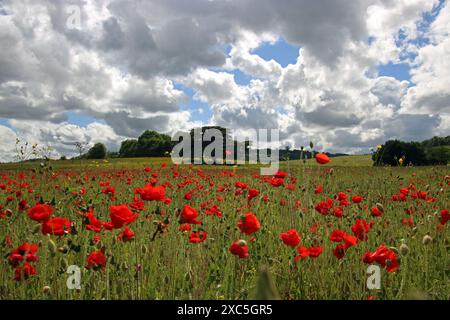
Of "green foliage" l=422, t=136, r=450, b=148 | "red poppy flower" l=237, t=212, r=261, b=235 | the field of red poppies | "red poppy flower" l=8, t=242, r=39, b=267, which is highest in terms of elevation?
"green foliage" l=422, t=136, r=450, b=148

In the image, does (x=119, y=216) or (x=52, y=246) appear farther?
(x=52, y=246)

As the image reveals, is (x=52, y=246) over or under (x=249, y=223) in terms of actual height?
under

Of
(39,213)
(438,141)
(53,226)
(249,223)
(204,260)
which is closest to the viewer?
(39,213)

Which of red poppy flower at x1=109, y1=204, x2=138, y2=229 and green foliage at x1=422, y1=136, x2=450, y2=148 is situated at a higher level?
green foliage at x1=422, y1=136, x2=450, y2=148

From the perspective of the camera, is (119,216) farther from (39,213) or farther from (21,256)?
(21,256)

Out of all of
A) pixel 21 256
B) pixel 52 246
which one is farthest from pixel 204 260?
pixel 21 256

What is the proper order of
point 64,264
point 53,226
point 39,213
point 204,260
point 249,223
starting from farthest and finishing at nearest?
point 204,260 → point 64,264 → point 249,223 → point 53,226 → point 39,213

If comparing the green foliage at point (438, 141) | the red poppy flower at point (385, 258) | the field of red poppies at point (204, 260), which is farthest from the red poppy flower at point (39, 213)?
the green foliage at point (438, 141)

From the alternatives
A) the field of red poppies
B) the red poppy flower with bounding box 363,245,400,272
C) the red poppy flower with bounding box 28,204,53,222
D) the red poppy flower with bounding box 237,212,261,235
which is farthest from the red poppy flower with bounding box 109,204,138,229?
the red poppy flower with bounding box 363,245,400,272

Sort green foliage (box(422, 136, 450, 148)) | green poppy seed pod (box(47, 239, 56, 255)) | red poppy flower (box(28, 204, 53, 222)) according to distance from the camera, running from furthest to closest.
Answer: green foliage (box(422, 136, 450, 148)) → green poppy seed pod (box(47, 239, 56, 255)) → red poppy flower (box(28, 204, 53, 222))

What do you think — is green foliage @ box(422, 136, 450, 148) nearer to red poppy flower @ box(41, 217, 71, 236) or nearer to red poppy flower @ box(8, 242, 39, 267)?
red poppy flower @ box(41, 217, 71, 236)

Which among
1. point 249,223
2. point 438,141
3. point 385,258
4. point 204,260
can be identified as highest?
point 438,141

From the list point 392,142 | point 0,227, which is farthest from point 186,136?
point 0,227
